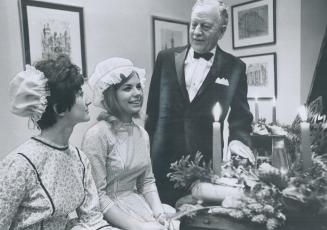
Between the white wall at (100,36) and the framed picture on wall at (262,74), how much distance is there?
530mm

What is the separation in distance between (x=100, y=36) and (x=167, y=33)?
1.72 ft

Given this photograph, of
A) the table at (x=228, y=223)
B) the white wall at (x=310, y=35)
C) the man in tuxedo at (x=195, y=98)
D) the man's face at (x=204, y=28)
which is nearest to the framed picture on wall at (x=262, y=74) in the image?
the white wall at (x=310, y=35)

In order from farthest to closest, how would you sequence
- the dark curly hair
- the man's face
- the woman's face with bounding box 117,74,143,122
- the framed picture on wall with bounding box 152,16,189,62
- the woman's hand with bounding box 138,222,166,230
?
the framed picture on wall with bounding box 152,16,189,62, the man's face, the woman's face with bounding box 117,74,143,122, the woman's hand with bounding box 138,222,166,230, the dark curly hair

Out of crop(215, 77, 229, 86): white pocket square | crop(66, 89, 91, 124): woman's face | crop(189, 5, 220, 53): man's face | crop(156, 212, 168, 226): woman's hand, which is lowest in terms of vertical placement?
crop(156, 212, 168, 226): woman's hand

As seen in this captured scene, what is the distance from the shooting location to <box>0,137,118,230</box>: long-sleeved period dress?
3.03 feet

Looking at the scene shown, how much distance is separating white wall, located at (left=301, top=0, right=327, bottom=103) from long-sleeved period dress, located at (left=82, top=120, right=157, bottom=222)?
1121 millimetres

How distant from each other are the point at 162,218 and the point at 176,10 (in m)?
1.39

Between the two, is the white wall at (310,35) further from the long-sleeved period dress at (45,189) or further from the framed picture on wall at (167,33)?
the long-sleeved period dress at (45,189)

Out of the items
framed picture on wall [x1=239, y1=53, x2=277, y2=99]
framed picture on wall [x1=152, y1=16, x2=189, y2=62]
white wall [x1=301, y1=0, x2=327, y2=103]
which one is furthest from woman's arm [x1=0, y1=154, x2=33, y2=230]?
white wall [x1=301, y1=0, x2=327, y2=103]

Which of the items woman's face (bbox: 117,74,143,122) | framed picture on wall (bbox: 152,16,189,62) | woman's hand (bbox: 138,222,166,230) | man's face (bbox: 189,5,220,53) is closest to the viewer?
woman's hand (bbox: 138,222,166,230)

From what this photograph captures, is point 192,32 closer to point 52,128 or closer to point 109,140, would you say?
point 109,140

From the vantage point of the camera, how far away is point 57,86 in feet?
3.46

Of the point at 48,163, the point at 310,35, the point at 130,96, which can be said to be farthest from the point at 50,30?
the point at 310,35

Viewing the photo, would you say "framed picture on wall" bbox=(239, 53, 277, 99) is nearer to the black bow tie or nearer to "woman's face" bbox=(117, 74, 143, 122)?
the black bow tie
